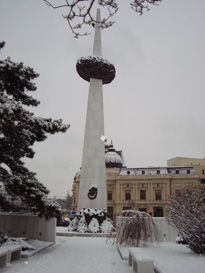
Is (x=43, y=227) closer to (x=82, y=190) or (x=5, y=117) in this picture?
(x=5, y=117)

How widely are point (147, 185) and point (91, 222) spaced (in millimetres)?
38579

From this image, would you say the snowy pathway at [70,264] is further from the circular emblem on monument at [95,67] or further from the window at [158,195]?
the window at [158,195]

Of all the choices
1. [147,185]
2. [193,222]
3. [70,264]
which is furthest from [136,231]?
[147,185]

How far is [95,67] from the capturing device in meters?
28.6

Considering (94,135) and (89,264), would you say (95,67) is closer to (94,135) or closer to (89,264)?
(94,135)

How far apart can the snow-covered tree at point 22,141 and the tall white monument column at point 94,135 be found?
12.9 metres

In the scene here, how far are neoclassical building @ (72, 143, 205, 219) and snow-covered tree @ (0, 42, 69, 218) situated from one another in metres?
46.9

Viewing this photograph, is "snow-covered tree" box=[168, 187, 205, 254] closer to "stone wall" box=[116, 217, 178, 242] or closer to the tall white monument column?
"stone wall" box=[116, 217, 178, 242]

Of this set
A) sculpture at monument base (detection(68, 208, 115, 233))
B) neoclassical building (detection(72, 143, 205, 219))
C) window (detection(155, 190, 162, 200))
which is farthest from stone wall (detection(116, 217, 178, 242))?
window (detection(155, 190, 162, 200))

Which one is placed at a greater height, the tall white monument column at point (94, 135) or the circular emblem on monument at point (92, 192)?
the tall white monument column at point (94, 135)

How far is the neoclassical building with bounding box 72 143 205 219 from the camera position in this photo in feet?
194

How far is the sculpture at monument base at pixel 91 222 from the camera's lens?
2355cm

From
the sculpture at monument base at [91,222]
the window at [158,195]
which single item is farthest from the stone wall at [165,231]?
the window at [158,195]

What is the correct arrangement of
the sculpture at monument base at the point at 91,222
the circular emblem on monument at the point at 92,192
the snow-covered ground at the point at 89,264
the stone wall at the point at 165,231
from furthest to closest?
the circular emblem on monument at the point at 92,192, the sculpture at monument base at the point at 91,222, the stone wall at the point at 165,231, the snow-covered ground at the point at 89,264
